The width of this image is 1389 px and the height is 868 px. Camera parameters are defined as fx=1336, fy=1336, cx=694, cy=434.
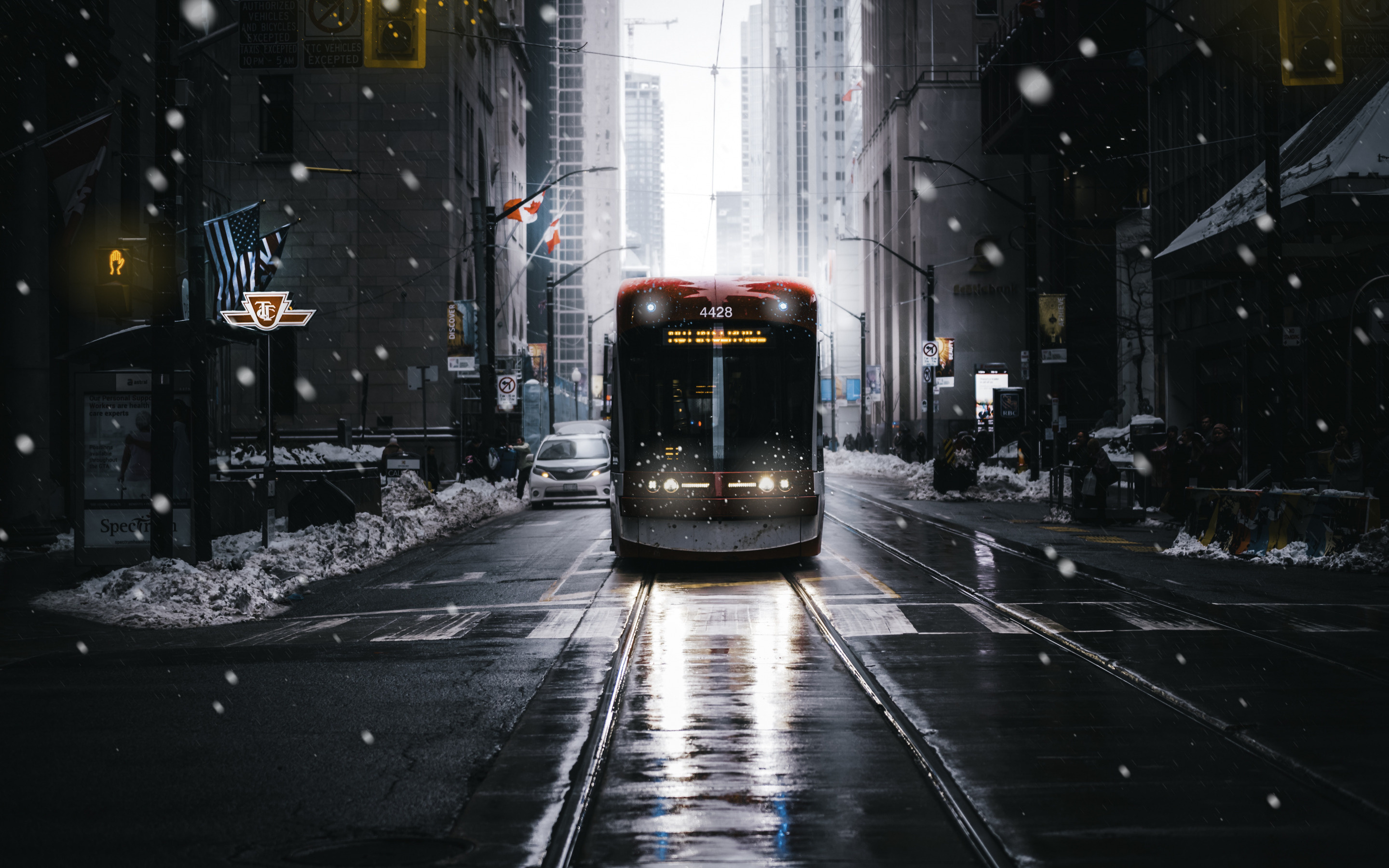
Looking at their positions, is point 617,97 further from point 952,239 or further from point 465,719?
point 465,719

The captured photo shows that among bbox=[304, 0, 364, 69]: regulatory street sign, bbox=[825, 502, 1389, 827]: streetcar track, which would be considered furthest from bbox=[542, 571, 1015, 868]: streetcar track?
bbox=[304, 0, 364, 69]: regulatory street sign

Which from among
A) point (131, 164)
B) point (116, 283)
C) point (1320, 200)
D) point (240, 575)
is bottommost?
point (240, 575)

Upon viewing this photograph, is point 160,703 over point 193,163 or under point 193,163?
under

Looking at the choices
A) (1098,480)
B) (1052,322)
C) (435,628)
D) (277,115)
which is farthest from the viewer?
(277,115)

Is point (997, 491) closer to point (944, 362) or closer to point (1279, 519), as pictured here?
point (1279, 519)

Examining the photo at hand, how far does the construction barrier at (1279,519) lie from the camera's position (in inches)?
643

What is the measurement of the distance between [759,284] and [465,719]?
1002 centimetres

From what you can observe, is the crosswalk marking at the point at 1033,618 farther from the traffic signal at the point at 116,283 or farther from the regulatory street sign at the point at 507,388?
the regulatory street sign at the point at 507,388

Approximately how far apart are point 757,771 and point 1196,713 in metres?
2.88

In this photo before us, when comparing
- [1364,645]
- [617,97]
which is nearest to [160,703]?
[1364,645]

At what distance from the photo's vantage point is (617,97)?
637 feet

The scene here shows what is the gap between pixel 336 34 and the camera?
15.8 meters

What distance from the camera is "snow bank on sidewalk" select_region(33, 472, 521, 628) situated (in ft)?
43.5

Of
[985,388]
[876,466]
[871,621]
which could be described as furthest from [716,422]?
[985,388]
